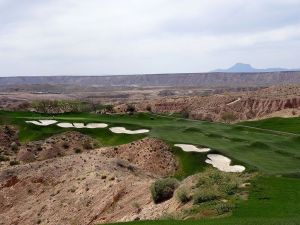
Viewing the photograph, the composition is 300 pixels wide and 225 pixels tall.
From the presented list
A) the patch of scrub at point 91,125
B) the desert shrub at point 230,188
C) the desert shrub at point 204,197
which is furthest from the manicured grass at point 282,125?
the desert shrub at point 204,197

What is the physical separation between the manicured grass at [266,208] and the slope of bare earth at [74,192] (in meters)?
4.84

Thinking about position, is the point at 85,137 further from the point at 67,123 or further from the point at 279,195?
the point at 279,195

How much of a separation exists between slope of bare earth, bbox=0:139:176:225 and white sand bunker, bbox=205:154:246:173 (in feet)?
23.9

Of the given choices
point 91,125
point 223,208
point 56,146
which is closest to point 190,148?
point 56,146

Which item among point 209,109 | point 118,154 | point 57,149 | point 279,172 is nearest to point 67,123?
point 57,149

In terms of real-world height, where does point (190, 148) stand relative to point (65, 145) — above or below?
above

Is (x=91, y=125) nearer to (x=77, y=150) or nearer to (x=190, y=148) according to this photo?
(x=77, y=150)

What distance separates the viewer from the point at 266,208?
19.8 meters

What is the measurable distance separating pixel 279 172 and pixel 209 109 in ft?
357

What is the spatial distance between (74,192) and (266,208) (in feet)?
54.3

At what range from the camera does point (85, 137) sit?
192 feet

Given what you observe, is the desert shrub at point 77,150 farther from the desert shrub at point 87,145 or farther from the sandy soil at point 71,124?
→ the sandy soil at point 71,124

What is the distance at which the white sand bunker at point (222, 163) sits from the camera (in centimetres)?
3916

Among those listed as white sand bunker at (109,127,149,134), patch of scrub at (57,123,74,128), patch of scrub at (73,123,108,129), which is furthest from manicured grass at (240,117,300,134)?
patch of scrub at (57,123,74,128)
